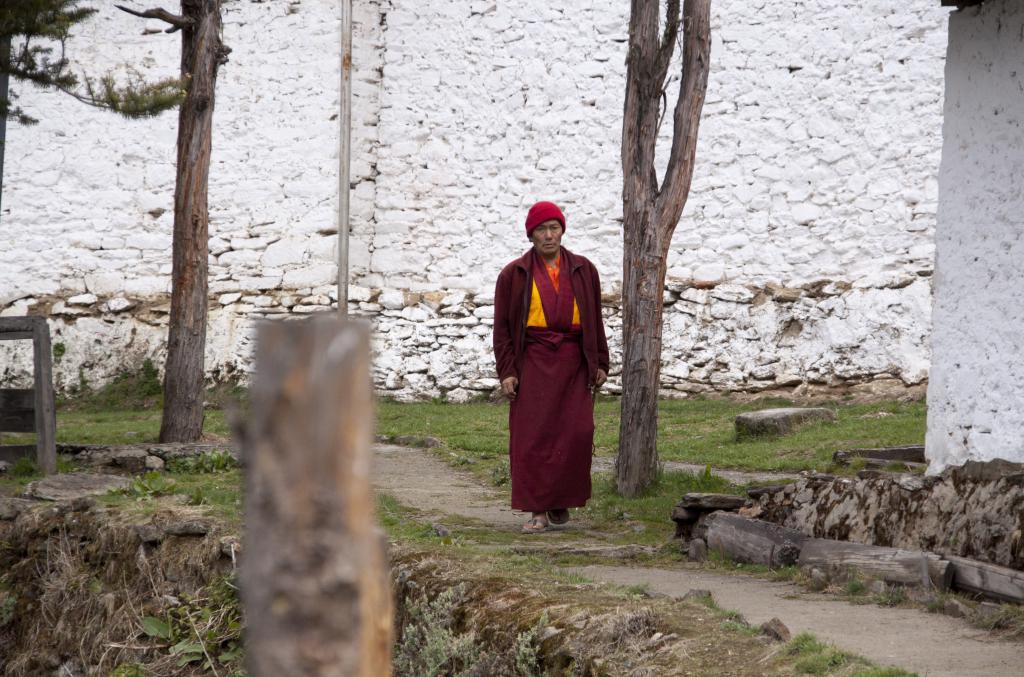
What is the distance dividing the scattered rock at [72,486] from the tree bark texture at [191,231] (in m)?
1.80

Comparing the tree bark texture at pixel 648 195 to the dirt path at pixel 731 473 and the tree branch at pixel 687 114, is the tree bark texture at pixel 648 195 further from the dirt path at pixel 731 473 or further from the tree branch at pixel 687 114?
the dirt path at pixel 731 473

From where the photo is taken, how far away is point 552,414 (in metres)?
6.50

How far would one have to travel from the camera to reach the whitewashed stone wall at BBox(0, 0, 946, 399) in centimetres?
1200

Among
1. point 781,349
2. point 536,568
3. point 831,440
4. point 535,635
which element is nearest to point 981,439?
point 536,568

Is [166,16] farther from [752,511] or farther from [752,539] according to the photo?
[752,539]

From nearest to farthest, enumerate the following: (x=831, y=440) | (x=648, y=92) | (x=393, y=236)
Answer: (x=648, y=92) → (x=831, y=440) → (x=393, y=236)

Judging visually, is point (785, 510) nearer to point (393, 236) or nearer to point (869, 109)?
point (869, 109)

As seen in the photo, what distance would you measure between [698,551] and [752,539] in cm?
31

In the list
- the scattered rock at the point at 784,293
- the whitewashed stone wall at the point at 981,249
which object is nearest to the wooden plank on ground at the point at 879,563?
the whitewashed stone wall at the point at 981,249

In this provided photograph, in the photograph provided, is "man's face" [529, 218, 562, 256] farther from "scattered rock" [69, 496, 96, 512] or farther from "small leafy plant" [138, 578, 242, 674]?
"scattered rock" [69, 496, 96, 512]

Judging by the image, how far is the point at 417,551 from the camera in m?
5.32

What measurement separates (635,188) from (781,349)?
5.41m

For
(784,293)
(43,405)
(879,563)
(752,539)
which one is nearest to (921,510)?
(879,563)

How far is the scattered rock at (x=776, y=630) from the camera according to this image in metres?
3.76
